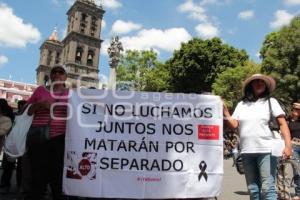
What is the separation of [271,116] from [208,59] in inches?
1547

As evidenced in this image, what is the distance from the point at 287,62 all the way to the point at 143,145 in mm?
29112

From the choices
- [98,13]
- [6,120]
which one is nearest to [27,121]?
[6,120]

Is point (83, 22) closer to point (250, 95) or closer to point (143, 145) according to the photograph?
point (143, 145)

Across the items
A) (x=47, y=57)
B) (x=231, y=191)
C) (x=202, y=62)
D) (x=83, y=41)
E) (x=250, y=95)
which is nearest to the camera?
(x=250, y=95)

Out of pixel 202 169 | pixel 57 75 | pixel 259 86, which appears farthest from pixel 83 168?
pixel 259 86

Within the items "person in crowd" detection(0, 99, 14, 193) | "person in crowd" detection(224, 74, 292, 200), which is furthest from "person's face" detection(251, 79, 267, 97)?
"person in crowd" detection(0, 99, 14, 193)

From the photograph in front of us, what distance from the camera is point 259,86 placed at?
16.7 ft

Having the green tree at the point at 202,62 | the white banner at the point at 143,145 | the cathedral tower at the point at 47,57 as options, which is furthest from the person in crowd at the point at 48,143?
the cathedral tower at the point at 47,57

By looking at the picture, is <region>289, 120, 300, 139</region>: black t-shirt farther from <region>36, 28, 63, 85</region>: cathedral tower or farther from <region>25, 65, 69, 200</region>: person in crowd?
<region>36, 28, 63, 85</region>: cathedral tower

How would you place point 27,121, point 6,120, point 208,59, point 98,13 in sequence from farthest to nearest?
point 98,13 → point 208,59 → point 6,120 → point 27,121

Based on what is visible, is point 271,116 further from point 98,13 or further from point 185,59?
point 98,13

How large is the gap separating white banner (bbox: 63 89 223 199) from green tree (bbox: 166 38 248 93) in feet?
126

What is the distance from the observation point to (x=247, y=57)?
148ft

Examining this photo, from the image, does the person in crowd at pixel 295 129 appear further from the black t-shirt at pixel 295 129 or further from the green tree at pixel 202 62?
the green tree at pixel 202 62
